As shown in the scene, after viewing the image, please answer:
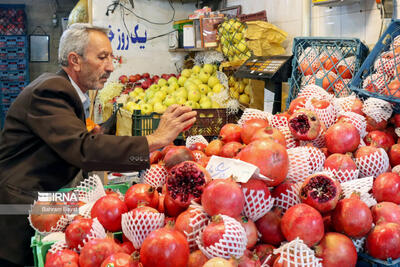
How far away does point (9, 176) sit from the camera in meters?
1.91

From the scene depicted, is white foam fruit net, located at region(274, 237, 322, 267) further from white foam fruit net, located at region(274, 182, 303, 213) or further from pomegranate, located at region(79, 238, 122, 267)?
pomegranate, located at region(79, 238, 122, 267)

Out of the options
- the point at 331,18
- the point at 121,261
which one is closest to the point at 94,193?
the point at 121,261

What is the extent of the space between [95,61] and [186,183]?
1090 mm

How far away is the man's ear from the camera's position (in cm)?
215

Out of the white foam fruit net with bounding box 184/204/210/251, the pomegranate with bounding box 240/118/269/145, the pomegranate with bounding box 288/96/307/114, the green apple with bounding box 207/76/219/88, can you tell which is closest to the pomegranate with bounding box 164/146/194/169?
the pomegranate with bounding box 240/118/269/145

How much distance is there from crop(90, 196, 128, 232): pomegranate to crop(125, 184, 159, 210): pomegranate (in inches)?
1.3

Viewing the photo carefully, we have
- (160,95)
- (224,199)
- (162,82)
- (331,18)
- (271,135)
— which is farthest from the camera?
(162,82)

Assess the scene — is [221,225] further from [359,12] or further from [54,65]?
[54,65]

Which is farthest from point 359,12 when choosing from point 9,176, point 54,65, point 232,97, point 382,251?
point 54,65

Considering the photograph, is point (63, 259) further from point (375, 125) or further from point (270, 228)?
point (375, 125)

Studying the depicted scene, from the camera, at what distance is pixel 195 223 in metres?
1.25

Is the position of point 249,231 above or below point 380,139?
below

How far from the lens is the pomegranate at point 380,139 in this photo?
5.84ft

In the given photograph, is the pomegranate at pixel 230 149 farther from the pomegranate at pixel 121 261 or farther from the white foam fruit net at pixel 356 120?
the pomegranate at pixel 121 261
